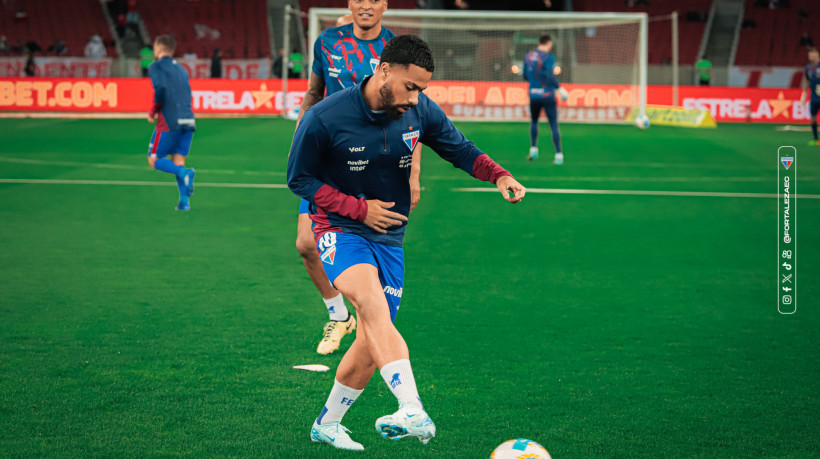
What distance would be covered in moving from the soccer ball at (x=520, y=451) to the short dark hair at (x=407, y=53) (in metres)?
1.64

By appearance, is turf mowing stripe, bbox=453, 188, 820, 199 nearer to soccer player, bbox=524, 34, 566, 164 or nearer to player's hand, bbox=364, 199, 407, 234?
soccer player, bbox=524, 34, 566, 164

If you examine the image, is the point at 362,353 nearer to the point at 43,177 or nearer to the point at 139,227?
the point at 139,227

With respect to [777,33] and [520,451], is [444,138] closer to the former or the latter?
[520,451]

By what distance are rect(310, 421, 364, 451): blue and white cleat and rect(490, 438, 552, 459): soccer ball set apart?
78cm

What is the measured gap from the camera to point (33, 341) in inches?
228

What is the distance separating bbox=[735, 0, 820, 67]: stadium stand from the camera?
125 ft

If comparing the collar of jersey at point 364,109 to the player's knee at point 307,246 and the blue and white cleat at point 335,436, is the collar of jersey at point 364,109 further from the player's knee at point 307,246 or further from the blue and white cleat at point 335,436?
the player's knee at point 307,246

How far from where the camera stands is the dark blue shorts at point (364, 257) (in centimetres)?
405

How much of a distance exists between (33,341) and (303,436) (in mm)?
2455

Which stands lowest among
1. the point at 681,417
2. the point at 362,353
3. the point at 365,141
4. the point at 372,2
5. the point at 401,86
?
the point at 681,417

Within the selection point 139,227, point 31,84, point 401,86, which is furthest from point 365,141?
point 31,84

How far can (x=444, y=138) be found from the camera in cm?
438

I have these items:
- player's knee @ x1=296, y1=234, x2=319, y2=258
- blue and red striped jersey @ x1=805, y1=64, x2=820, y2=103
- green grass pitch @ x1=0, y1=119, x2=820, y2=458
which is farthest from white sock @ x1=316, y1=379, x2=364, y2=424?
blue and red striped jersey @ x1=805, y1=64, x2=820, y2=103

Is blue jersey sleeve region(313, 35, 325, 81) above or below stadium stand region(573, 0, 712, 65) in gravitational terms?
below
